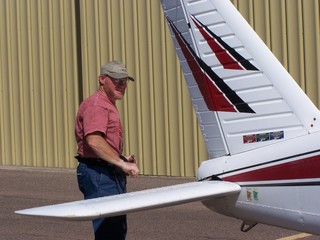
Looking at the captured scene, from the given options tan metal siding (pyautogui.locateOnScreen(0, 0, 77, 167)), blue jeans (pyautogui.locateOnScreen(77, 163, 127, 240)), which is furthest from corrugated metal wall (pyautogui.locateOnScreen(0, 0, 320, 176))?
blue jeans (pyautogui.locateOnScreen(77, 163, 127, 240))

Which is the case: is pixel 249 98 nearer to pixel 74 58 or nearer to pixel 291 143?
pixel 291 143

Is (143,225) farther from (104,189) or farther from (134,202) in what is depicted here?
(134,202)

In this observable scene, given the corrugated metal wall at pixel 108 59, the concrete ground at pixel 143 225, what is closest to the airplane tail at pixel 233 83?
the concrete ground at pixel 143 225

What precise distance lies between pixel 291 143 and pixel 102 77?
5.75 ft

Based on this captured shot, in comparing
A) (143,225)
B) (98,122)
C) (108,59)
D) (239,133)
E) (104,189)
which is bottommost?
(143,225)

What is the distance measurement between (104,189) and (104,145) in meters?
0.31

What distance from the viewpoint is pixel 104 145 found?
21.1 ft

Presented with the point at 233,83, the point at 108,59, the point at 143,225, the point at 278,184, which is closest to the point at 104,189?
the point at 233,83

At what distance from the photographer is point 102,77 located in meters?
6.72

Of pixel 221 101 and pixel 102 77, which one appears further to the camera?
pixel 102 77

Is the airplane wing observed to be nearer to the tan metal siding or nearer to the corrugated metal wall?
the corrugated metal wall

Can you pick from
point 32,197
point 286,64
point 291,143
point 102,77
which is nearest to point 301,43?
point 286,64

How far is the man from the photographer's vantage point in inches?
256

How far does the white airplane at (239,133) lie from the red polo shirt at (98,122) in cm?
64
